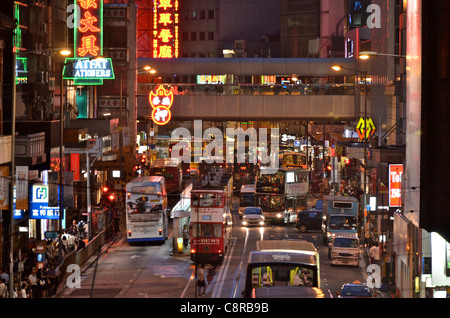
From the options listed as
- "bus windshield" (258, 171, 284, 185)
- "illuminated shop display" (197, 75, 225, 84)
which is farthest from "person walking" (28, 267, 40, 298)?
"illuminated shop display" (197, 75, 225, 84)

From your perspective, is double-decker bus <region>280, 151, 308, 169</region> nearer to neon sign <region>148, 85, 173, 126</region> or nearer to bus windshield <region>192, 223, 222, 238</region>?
neon sign <region>148, 85, 173, 126</region>

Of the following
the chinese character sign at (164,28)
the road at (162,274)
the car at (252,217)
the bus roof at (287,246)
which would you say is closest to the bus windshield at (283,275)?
the bus roof at (287,246)

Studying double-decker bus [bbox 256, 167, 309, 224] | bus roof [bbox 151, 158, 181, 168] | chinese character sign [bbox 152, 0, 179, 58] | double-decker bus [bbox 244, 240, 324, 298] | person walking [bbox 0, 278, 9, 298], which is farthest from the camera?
chinese character sign [bbox 152, 0, 179, 58]

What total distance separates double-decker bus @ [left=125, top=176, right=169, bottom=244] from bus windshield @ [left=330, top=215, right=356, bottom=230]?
9.56 meters

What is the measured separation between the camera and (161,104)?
204 feet

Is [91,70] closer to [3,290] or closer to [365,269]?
[365,269]

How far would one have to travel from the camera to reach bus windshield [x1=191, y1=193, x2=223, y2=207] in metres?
40.6

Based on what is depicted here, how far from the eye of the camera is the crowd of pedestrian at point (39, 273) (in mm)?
27906

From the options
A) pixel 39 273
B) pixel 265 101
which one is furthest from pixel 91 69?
pixel 39 273

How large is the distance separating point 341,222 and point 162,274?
42.7 feet

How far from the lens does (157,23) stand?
8788cm
